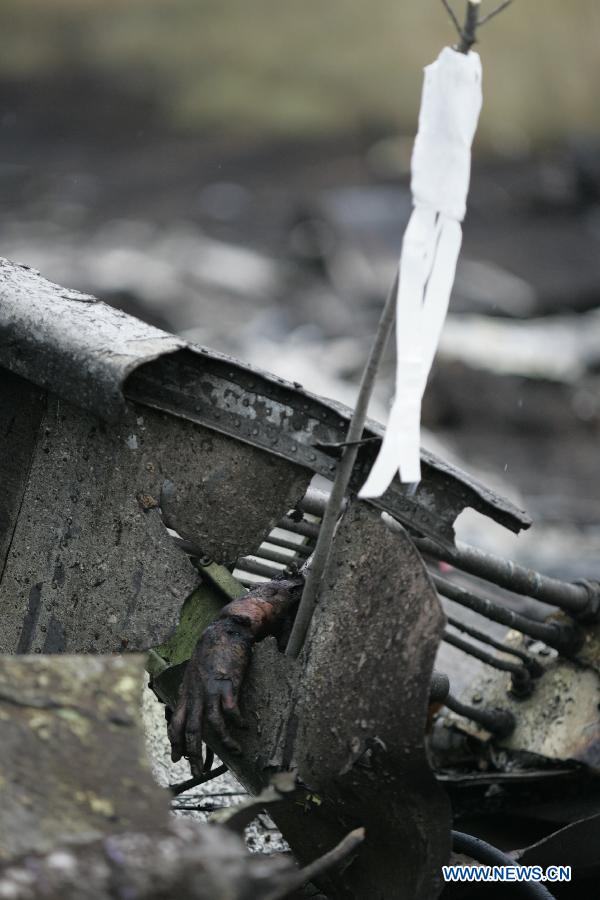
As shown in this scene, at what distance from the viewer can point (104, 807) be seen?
6.11 feet

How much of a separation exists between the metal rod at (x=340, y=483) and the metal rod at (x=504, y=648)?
1.28 metres

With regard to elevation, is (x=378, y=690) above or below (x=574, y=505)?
below

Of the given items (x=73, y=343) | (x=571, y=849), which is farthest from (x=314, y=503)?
(x=571, y=849)

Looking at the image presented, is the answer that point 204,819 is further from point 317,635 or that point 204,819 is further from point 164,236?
point 164,236

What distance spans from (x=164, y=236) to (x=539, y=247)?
5.57 meters

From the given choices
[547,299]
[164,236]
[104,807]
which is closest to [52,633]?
[104,807]

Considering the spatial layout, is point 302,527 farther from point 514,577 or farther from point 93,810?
point 93,810

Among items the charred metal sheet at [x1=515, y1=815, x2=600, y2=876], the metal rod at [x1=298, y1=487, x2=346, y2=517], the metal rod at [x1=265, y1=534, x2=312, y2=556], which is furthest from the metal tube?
the charred metal sheet at [x1=515, y1=815, x2=600, y2=876]

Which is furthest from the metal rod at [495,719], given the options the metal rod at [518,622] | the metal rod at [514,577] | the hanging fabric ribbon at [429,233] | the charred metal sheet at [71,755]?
the charred metal sheet at [71,755]

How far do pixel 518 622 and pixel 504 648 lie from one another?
239mm

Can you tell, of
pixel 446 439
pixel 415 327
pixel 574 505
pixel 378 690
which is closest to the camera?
pixel 415 327

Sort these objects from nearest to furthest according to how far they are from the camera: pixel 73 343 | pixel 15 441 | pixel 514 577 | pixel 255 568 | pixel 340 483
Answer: pixel 340 483 < pixel 73 343 < pixel 15 441 < pixel 514 577 < pixel 255 568

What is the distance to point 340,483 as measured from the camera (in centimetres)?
262

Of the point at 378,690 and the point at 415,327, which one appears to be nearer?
the point at 415,327
